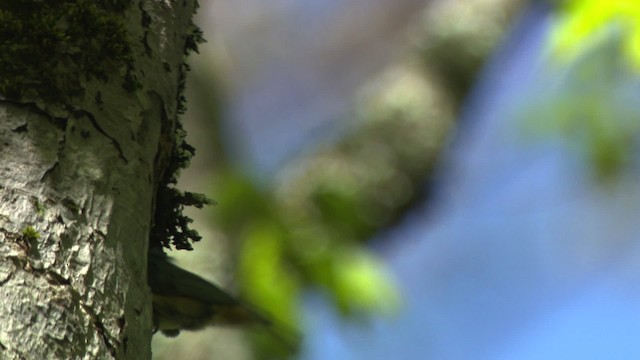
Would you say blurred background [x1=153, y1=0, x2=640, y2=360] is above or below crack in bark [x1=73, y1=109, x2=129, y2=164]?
above

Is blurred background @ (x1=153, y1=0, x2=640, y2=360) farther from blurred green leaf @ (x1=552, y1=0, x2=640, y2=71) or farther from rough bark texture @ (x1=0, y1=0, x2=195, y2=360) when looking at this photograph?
rough bark texture @ (x1=0, y1=0, x2=195, y2=360)

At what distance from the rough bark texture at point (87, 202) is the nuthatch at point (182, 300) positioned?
0.21 metres

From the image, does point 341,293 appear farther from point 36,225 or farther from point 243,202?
point 36,225

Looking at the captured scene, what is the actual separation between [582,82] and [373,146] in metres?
0.77

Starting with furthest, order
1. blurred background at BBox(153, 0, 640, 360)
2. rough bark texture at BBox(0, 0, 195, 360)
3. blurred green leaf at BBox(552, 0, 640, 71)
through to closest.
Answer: blurred background at BBox(153, 0, 640, 360), blurred green leaf at BBox(552, 0, 640, 71), rough bark texture at BBox(0, 0, 195, 360)

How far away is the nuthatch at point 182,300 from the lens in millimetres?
1104

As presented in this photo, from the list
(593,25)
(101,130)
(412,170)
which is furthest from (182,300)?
(412,170)

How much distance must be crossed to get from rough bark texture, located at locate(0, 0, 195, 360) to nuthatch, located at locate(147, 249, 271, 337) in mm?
206

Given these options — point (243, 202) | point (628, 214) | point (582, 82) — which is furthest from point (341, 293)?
point (628, 214)

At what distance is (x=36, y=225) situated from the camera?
786 mm

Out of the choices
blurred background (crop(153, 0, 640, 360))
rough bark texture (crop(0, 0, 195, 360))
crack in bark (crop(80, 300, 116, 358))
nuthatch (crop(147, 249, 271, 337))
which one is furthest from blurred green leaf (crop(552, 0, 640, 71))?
crack in bark (crop(80, 300, 116, 358))

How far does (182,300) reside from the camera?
120cm

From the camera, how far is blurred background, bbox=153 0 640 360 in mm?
2809

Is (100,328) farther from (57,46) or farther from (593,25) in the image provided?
(593,25)
